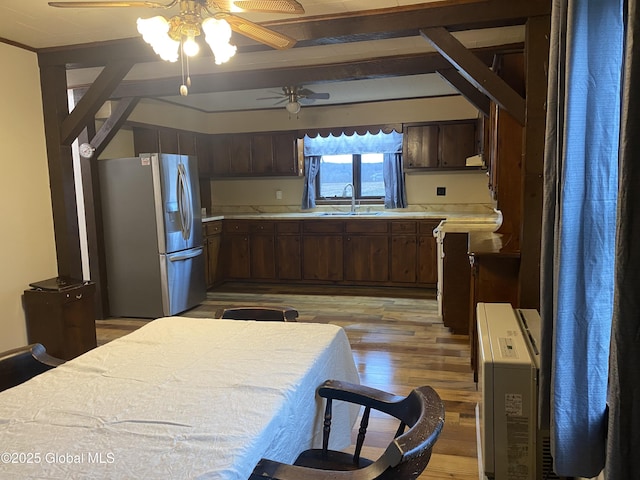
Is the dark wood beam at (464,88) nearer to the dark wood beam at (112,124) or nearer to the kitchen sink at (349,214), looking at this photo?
the kitchen sink at (349,214)

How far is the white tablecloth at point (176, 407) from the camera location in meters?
1.06

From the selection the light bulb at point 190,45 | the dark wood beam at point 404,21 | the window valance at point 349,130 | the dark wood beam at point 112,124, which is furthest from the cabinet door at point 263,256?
the light bulb at point 190,45

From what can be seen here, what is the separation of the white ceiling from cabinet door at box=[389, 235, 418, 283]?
69.4 inches

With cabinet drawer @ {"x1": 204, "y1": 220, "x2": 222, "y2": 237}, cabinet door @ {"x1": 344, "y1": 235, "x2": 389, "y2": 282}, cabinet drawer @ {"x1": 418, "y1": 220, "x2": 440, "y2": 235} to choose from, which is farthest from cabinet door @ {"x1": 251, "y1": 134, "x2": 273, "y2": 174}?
cabinet drawer @ {"x1": 418, "y1": 220, "x2": 440, "y2": 235}

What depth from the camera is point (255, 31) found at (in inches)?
87.8

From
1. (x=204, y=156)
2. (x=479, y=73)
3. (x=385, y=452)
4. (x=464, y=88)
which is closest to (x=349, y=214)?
(x=204, y=156)

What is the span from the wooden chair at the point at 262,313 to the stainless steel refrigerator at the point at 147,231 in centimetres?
255

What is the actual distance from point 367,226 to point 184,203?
2.16 meters

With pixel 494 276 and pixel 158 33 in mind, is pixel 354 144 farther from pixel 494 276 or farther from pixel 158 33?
pixel 158 33

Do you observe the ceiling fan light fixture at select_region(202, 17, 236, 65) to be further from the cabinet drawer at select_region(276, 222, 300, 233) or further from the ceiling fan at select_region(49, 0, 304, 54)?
the cabinet drawer at select_region(276, 222, 300, 233)

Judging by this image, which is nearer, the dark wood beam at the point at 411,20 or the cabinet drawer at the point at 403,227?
the dark wood beam at the point at 411,20

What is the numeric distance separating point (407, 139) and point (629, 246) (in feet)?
16.9

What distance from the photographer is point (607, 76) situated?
1211mm

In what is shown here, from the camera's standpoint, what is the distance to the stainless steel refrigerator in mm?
4566
